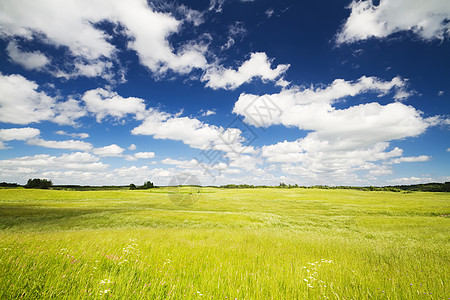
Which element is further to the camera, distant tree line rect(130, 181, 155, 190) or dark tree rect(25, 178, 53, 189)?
distant tree line rect(130, 181, 155, 190)

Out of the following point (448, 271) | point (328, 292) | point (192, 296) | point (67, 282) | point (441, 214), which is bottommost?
point (441, 214)

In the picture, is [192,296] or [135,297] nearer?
[135,297]

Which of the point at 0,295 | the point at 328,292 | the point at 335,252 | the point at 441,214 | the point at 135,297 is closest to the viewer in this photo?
the point at 0,295

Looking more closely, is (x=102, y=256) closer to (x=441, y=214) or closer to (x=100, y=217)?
(x=100, y=217)

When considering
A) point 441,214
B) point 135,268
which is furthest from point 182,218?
point 441,214

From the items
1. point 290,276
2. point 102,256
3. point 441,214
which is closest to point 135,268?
point 102,256

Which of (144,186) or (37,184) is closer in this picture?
(37,184)

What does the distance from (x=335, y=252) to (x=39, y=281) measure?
11.4 m

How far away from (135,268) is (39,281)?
79.7 inches

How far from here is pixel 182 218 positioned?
27844mm

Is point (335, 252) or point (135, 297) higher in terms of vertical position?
point (135, 297)

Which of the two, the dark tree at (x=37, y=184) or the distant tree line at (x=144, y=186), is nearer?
the dark tree at (x=37, y=184)

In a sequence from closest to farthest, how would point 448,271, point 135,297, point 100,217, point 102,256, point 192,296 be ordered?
point 135,297, point 192,296, point 102,256, point 448,271, point 100,217

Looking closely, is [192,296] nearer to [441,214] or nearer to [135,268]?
[135,268]
